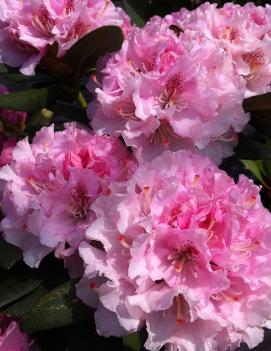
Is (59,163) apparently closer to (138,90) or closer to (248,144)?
(138,90)

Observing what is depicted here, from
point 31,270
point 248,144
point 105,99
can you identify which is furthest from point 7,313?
point 248,144

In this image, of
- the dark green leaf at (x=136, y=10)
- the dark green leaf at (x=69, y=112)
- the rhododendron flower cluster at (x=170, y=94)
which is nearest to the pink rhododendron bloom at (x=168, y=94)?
the rhododendron flower cluster at (x=170, y=94)

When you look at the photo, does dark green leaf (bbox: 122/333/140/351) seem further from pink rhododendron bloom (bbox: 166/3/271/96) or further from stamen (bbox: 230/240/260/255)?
pink rhododendron bloom (bbox: 166/3/271/96)

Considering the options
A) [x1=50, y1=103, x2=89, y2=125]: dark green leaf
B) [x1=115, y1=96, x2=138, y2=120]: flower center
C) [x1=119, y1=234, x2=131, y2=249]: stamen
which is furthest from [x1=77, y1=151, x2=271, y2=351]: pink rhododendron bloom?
[x1=50, y1=103, x2=89, y2=125]: dark green leaf

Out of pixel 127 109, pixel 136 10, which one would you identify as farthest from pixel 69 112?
pixel 136 10

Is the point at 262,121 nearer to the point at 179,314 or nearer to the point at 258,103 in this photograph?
the point at 258,103
